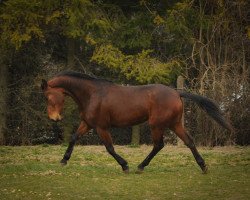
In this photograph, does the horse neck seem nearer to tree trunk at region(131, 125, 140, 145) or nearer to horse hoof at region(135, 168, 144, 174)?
horse hoof at region(135, 168, 144, 174)

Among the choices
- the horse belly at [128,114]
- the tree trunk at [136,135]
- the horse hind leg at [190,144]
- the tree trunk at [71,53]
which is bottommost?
the tree trunk at [136,135]

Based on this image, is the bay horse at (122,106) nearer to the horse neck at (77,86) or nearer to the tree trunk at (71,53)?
the horse neck at (77,86)

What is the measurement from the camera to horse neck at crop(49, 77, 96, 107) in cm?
1074

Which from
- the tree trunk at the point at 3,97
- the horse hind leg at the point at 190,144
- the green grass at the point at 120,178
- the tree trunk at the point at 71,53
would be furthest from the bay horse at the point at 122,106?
the tree trunk at the point at 3,97

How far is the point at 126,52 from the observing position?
1925cm

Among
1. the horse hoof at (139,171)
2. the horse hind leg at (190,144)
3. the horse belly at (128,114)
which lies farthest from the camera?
the horse belly at (128,114)

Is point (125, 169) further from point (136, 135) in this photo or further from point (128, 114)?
point (136, 135)

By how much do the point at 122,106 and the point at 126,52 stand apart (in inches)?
345

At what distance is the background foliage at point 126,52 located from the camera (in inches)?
676

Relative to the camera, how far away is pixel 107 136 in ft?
34.7

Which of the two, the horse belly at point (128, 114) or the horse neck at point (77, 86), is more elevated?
the horse neck at point (77, 86)

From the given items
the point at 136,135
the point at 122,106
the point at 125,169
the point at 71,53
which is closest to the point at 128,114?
the point at 122,106

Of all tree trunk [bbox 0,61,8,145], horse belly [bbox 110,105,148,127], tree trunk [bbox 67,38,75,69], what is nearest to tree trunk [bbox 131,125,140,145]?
tree trunk [bbox 67,38,75,69]

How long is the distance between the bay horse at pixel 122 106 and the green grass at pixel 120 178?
0.63 m
